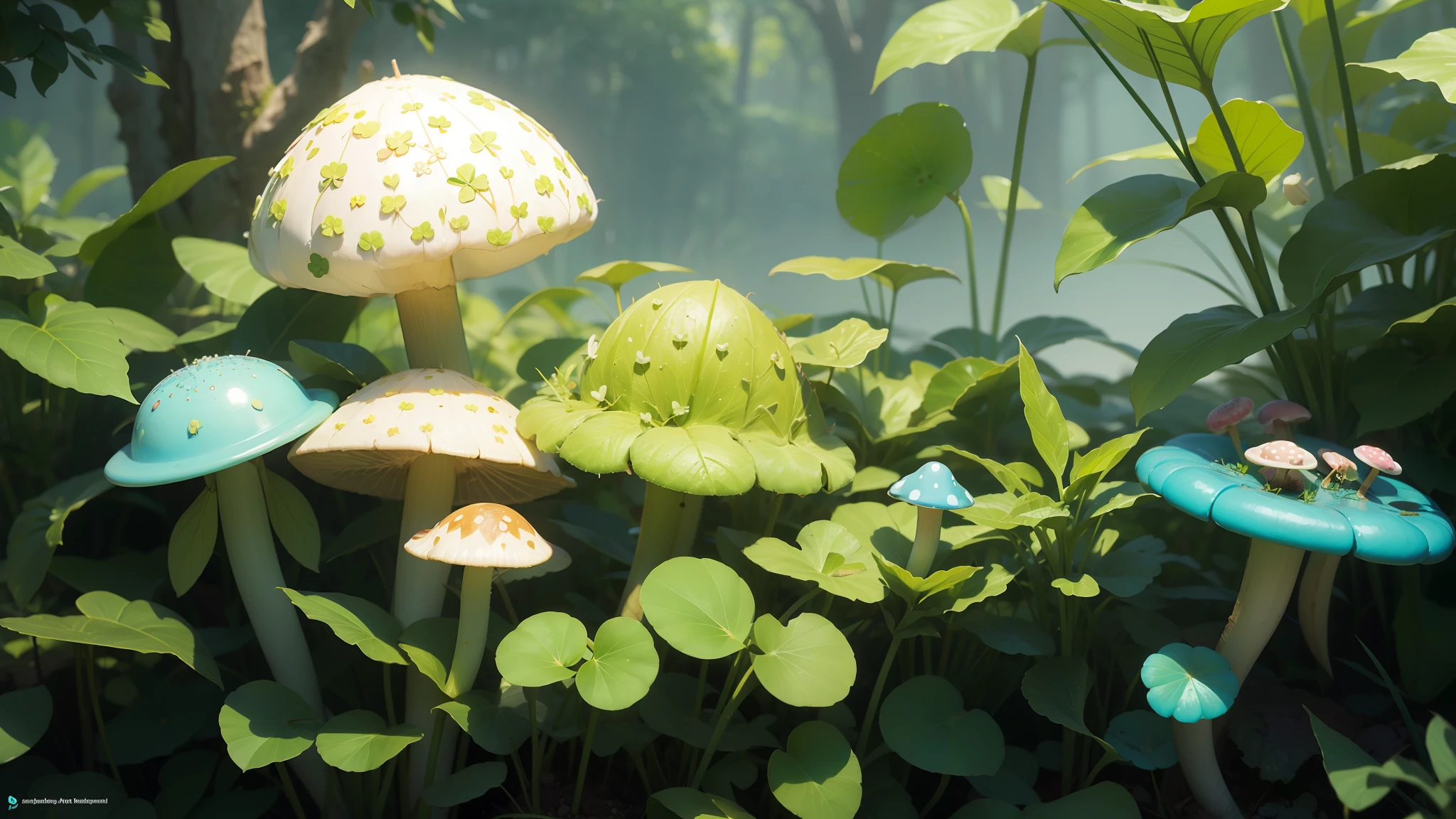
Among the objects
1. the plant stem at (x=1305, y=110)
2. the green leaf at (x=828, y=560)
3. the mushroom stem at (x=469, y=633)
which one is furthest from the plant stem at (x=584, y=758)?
the plant stem at (x=1305, y=110)

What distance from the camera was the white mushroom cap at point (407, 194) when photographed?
97cm

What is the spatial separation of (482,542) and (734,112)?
5637mm

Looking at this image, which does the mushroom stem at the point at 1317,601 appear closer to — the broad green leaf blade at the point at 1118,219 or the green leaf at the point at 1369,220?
the green leaf at the point at 1369,220

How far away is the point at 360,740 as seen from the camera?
0.89 meters

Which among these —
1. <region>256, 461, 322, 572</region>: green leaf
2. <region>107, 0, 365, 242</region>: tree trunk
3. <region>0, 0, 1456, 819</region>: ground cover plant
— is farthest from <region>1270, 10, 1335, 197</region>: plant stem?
<region>107, 0, 365, 242</region>: tree trunk

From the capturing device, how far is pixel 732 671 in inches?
37.2

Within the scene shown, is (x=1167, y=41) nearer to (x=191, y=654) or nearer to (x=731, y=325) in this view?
(x=731, y=325)

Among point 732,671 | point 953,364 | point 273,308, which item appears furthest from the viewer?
point 273,308

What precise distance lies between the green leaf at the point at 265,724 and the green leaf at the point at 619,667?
0.32 metres

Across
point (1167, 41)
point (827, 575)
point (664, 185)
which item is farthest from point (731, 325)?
point (664, 185)

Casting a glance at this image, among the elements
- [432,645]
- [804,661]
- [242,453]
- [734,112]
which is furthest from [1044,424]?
[734,112]

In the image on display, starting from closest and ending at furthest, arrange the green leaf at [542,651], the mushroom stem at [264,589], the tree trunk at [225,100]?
1. the green leaf at [542,651]
2. the mushroom stem at [264,589]
3. the tree trunk at [225,100]

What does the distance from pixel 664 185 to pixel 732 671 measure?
5488 millimetres

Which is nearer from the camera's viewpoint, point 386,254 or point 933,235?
point 386,254
